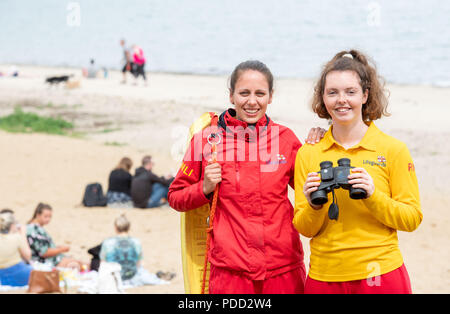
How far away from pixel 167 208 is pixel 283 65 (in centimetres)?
2699

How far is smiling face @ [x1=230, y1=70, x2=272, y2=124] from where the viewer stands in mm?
3562

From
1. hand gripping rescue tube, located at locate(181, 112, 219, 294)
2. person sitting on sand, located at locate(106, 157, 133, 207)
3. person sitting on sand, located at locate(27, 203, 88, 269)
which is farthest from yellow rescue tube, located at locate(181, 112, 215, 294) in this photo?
person sitting on sand, located at locate(106, 157, 133, 207)

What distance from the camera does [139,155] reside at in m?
16.0

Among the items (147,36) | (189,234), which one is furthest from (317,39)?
(189,234)

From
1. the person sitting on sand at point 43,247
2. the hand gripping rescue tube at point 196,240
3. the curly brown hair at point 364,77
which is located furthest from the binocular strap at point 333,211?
the person sitting on sand at point 43,247

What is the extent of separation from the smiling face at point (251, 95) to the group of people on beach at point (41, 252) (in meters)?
4.81

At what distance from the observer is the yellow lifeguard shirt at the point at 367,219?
3.21m

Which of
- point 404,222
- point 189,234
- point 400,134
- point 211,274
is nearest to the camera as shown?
point 404,222

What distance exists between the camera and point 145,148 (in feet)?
55.2

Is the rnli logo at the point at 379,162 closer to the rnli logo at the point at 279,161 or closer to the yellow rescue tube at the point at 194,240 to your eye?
the rnli logo at the point at 279,161

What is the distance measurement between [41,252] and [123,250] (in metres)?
1.23

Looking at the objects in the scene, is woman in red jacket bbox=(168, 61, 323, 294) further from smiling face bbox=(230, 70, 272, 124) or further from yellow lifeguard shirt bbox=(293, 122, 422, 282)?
yellow lifeguard shirt bbox=(293, 122, 422, 282)
